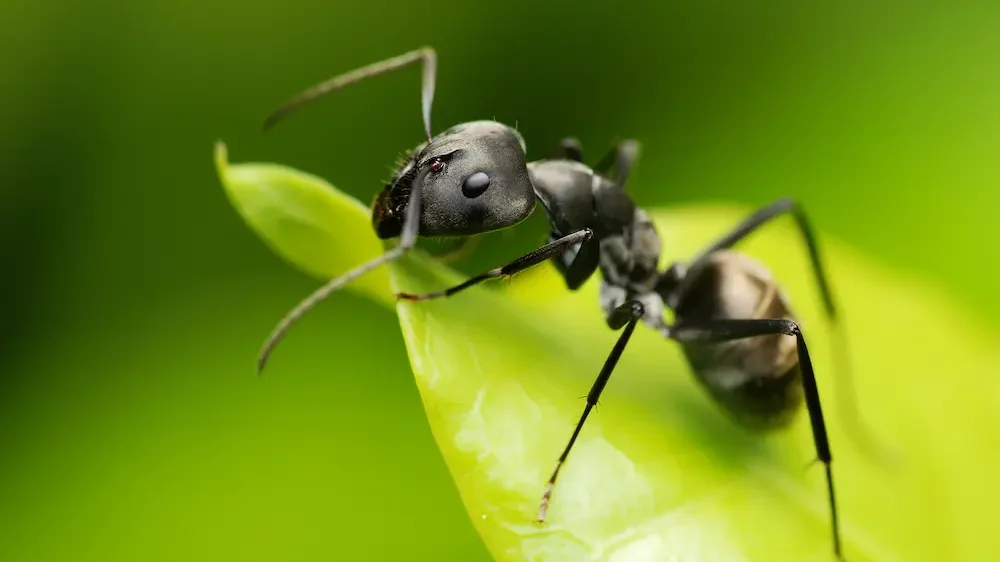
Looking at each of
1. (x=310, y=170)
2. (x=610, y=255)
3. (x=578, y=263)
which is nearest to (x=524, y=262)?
(x=578, y=263)

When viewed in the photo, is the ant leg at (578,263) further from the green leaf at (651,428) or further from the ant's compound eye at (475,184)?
the ant's compound eye at (475,184)

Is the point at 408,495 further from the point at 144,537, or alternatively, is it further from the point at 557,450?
the point at 557,450

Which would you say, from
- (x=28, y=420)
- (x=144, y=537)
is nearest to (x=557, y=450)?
(x=144, y=537)

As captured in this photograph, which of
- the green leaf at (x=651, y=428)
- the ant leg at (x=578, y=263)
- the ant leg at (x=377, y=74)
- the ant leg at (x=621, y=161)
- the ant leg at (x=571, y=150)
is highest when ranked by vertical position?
the ant leg at (x=377, y=74)

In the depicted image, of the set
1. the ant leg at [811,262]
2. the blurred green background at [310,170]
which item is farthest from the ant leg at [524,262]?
the blurred green background at [310,170]

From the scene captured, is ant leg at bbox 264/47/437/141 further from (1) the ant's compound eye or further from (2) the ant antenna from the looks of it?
(1) the ant's compound eye

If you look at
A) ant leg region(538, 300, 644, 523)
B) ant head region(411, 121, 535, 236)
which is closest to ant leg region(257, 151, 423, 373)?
ant head region(411, 121, 535, 236)

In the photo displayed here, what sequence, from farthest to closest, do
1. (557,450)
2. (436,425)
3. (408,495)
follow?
(408,495), (557,450), (436,425)
